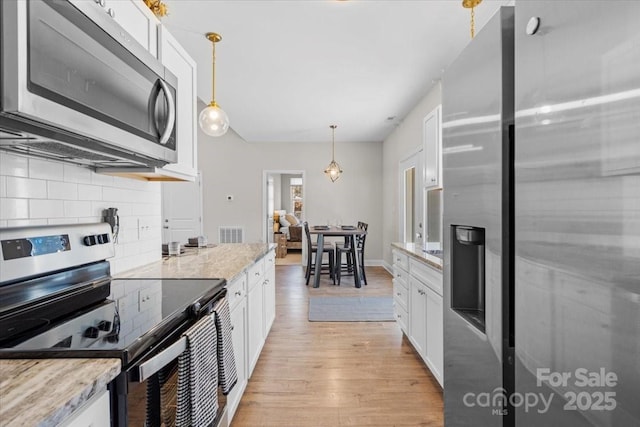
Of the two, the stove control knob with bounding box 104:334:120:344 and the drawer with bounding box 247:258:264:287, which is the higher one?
the stove control knob with bounding box 104:334:120:344

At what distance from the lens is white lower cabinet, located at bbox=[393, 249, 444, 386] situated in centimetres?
211

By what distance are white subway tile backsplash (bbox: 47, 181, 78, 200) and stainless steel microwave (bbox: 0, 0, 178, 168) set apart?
110 millimetres

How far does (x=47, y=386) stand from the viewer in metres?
0.64

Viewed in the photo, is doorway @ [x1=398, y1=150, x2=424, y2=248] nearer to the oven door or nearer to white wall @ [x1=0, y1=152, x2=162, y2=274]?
white wall @ [x1=0, y1=152, x2=162, y2=274]

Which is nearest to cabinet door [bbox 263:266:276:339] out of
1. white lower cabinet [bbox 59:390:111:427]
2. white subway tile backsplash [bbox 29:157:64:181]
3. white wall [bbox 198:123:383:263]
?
white subway tile backsplash [bbox 29:157:64:181]

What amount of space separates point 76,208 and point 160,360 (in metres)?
1.02

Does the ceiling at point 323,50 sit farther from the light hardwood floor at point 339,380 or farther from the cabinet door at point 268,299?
the light hardwood floor at point 339,380

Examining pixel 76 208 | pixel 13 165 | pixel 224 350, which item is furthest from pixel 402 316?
pixel 13 165

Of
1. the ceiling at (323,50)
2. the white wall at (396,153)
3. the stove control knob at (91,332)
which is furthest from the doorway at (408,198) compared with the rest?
Answer: the stove control knob at (91,332)

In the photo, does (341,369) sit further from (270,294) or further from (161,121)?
(161,121)

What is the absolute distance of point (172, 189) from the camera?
6969mm

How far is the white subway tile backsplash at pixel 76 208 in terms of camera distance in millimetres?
1444

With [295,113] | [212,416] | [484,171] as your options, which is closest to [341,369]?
[212,416]

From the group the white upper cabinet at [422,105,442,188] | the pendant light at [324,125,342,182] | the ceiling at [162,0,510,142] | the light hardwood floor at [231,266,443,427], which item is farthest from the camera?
the pendant light at [324,125,342,182]
